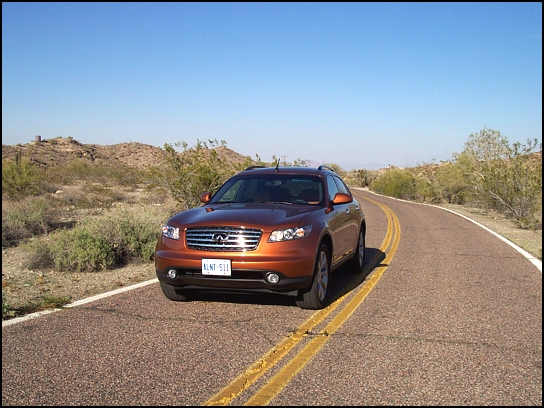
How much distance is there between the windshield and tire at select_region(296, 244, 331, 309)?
100cm

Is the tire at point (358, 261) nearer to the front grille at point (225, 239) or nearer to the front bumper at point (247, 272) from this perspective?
the front bumper at point (247, 272)

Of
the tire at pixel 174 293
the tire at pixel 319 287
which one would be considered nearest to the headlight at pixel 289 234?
the tire at pixel 319 287

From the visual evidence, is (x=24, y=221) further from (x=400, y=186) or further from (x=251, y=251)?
(x=400, y=186)

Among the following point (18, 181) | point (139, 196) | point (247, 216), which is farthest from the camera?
point (139, 196)

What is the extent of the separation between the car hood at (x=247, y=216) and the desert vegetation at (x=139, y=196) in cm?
197

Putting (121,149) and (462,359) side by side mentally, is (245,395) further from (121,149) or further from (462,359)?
(121,149)

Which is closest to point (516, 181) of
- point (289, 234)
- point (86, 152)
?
point (289, 234)

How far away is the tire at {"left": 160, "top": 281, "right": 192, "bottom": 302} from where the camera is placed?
6.88 meters

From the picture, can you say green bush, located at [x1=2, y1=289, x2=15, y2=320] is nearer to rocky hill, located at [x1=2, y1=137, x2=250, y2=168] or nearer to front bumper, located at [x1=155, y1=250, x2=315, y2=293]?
front bumper, located at [x1=155, y1=250, x2=315, y2=293]

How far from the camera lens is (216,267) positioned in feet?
20.6

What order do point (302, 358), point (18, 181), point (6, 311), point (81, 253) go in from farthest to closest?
point (18, 181), point (81, 253), point (6, 311), point (302, 358)

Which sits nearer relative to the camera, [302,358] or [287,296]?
[302,358]

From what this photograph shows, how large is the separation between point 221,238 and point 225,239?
52mm

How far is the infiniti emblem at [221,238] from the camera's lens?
21.0 feet
